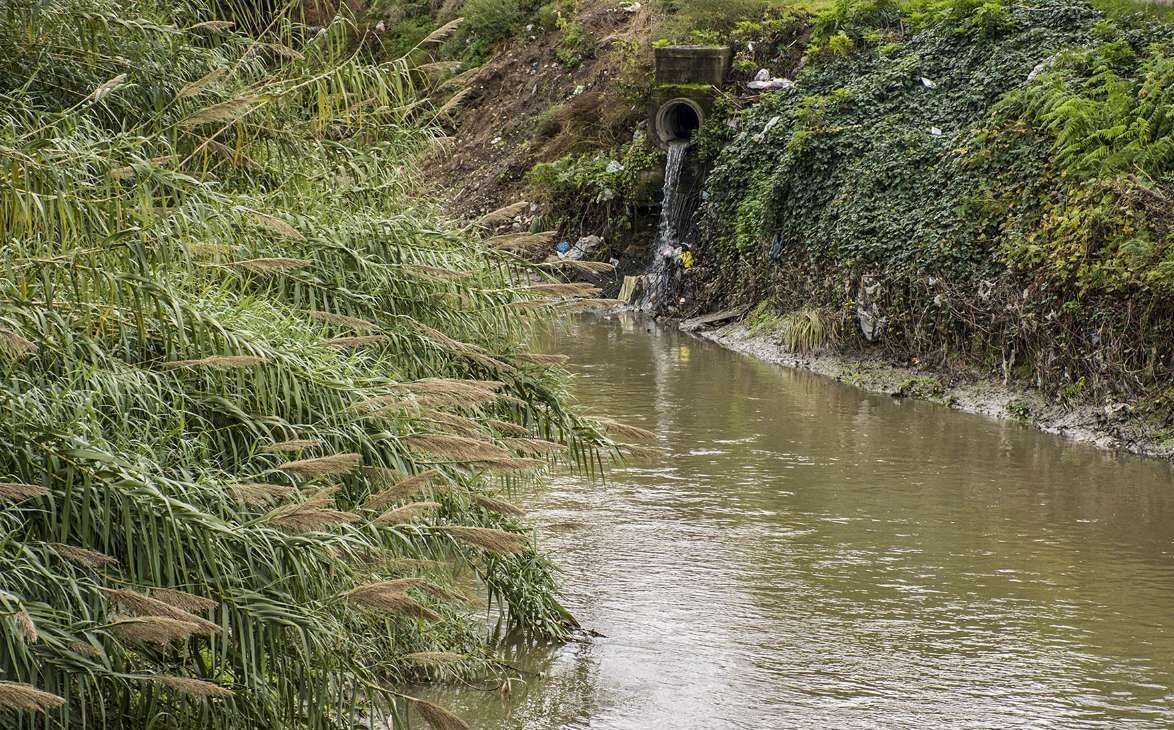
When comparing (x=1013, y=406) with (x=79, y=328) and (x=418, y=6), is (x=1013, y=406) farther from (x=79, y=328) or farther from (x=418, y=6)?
(x=418, y=6)

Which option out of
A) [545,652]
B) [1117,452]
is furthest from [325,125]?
[1117,452]

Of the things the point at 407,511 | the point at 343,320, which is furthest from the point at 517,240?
the point at 407,511

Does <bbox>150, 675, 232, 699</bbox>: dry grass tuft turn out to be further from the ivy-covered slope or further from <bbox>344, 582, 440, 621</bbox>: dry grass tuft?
the ivy-covered slope

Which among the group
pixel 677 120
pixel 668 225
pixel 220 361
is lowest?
pixel 220 361

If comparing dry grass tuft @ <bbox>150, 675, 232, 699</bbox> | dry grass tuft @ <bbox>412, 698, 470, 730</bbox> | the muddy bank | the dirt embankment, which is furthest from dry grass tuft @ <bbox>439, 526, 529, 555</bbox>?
the dirt embankment

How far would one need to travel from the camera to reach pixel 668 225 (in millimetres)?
22594

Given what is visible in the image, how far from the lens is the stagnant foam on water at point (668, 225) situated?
22.3 metres

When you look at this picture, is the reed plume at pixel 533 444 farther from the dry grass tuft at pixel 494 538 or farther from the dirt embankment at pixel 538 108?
the dirt embankment at pixel 538 108

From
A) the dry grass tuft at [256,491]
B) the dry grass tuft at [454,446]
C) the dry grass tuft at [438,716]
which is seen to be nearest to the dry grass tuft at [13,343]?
the dry grass tuft at [256,491]

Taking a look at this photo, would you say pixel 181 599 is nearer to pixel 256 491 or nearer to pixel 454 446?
pixel 256 491

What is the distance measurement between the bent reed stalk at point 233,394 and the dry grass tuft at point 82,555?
0.01 metres

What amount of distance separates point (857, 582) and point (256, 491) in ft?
16.6

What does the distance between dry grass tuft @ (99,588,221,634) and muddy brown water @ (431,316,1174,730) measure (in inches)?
98.8

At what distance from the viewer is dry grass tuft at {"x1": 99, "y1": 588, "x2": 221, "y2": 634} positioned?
3.63 meters
